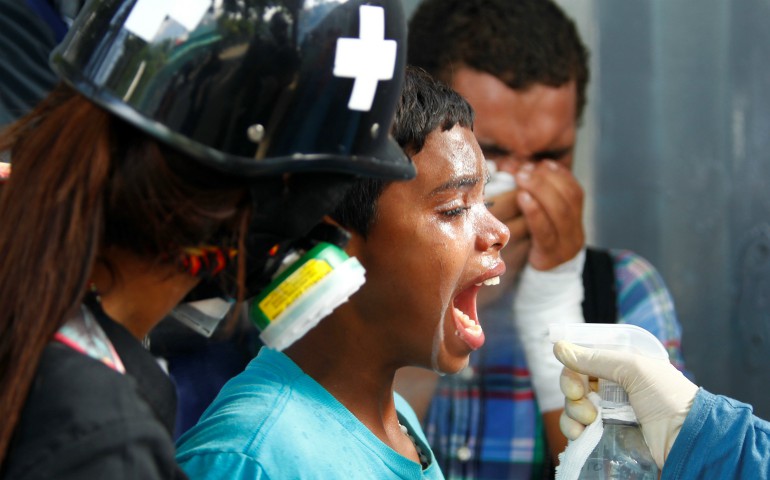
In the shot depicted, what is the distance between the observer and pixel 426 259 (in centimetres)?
171

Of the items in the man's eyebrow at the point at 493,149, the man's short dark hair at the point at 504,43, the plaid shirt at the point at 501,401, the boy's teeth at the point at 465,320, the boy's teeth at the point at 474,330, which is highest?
the man's short dark hair at the point at 504,43

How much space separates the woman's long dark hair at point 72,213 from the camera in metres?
1.10

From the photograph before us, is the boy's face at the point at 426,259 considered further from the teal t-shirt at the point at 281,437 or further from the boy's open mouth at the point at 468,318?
the teal t-shirt at the point at 281,437

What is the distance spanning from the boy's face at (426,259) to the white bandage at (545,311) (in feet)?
3.25

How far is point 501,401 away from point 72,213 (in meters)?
1.88

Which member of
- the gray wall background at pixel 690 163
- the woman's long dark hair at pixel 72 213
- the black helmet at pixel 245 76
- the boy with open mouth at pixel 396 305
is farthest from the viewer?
the gray wall background at pixel 690 163

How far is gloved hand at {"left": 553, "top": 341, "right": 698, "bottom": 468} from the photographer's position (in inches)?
68.5

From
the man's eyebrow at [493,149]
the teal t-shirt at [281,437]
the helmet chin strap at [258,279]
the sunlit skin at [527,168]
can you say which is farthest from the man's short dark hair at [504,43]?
the helmet chin strap at [258,279]

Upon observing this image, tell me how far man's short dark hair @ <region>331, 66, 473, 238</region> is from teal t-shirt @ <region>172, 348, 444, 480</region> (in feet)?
0.89

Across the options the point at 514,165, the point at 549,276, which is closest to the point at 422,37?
the point at 514,165

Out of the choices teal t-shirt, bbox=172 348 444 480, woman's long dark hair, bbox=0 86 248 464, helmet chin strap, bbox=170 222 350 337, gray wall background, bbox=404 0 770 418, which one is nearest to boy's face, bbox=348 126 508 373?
teal t-shirt, bbox=172 348 444 480

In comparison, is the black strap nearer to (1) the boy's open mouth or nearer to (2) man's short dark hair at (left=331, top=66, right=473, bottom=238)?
(1) the boy's open mouth

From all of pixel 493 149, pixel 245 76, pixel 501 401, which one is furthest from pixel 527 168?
pixel 245 76

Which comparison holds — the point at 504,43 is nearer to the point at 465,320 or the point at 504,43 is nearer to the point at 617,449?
the point at 465,320
